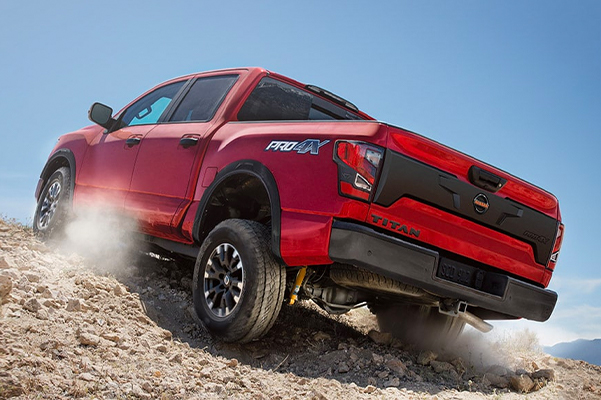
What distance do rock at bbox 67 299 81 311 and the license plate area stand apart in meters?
2.37

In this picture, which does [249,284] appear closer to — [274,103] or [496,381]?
[274,103]

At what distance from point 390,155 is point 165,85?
3372 mm

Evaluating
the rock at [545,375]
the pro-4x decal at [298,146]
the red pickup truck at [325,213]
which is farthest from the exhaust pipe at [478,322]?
the pro-4x decal at [298,146]

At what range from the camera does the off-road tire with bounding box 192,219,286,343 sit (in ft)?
12.9

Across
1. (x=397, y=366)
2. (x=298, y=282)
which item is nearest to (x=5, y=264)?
(x=298, y=282)

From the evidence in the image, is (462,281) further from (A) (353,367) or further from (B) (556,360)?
(B) (556,360)

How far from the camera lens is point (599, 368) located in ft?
17.7

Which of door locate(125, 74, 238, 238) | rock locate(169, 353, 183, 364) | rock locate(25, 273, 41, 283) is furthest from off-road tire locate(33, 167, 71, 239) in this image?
rock locate(169, 353, 183, 364)

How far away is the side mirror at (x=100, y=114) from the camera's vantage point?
6.26m

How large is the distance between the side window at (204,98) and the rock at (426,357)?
8.62 ft

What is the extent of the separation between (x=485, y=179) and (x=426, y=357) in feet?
4.95

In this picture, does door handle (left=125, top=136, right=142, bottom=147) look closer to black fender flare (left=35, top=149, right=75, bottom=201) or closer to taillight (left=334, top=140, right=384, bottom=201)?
black fender flare (left=35, top=149, right=75, bottom=201)

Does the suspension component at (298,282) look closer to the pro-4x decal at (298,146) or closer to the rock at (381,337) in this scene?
the pro-4x decal at (298,146)

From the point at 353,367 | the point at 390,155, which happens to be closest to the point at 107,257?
the point at 353,367
